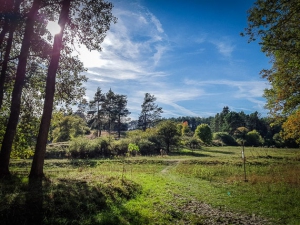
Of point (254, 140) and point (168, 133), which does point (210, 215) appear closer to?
point (168, 133)

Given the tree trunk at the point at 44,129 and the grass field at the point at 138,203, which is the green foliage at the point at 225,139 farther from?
the tree trunk at the point at 44,129

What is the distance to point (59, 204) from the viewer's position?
7.03 metres

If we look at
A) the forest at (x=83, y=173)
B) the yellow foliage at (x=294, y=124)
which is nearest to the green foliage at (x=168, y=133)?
the forest at (x=83, y=173)

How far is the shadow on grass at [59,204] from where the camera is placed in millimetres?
6078

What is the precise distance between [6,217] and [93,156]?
3010cm

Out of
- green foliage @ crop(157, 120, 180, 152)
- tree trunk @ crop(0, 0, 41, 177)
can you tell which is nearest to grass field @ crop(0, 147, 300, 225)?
tree trunk @ crop(0, 0, 41, 177)

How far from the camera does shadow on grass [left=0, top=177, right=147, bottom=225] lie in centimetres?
608

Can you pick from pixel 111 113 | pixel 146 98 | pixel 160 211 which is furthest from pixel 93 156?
pixel 146 98

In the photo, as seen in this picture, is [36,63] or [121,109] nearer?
[36,63]

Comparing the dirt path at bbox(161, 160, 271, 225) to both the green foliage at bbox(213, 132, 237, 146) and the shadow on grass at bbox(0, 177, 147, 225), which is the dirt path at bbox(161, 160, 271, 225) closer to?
the shadow on grass at bbox(0, 177, 147, 225)

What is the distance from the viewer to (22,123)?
45.7 feet

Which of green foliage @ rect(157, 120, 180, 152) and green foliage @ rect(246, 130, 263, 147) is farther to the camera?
green foliage @ rect(246, 130, 263, 147)

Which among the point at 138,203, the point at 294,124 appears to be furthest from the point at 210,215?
the point at 294,124

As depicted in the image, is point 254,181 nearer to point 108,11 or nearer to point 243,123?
point 108,11
